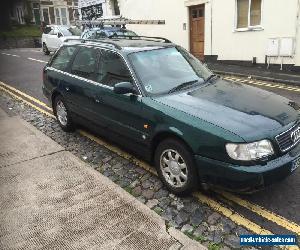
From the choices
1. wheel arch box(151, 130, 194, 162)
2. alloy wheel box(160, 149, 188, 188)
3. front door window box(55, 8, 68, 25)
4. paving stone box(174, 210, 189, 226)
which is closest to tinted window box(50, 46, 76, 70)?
wheel arch box(151, 130, 194, 162)

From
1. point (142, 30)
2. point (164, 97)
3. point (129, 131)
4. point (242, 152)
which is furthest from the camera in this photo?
point (142, 30)

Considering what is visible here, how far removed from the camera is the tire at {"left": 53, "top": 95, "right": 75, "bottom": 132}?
657cm

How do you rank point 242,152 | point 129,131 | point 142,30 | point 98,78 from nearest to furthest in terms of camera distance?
point 242,152 < point 129,131 < point 98,78 < point 142,30

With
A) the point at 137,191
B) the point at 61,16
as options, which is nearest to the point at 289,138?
the point at 137,191

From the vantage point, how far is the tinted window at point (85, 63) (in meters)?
5.58

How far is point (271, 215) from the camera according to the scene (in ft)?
12.7

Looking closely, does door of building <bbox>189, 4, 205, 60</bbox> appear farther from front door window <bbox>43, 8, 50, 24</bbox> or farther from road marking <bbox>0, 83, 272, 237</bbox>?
front door window <bbox>43, 8, 50, 24</bbox>

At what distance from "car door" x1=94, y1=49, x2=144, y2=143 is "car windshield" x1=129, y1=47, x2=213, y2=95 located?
0.68 feet

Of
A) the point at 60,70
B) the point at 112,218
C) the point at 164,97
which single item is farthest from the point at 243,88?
the point at 60,70

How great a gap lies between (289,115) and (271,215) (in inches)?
49.1

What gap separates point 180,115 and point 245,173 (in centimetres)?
104

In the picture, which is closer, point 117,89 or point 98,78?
point 117,89

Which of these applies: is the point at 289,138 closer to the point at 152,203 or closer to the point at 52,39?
the point at 152,203

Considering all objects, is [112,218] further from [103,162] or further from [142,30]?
[142,30]
